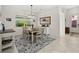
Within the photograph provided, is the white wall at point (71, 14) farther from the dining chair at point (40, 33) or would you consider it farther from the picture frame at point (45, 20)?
the dining chair at point (40, 33)

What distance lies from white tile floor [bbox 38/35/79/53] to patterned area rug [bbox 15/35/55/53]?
117 millimetres

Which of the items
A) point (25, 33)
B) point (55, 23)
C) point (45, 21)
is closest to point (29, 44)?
point (25, 33)

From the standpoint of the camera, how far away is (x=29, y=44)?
245cm

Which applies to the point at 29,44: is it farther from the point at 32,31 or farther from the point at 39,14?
the point at 39,14

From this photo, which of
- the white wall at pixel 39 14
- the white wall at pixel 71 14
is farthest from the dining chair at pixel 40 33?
the white wall at pixel 71 14

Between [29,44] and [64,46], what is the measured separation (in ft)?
2.98

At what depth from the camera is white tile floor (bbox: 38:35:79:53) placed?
243 centimetres

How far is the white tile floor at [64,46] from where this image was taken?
2428mm

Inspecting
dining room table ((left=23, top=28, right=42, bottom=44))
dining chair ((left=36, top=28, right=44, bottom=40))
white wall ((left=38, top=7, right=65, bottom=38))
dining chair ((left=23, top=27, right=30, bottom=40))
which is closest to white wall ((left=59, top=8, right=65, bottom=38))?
white wall ((left=38, top=7, right=65, bottom=38))

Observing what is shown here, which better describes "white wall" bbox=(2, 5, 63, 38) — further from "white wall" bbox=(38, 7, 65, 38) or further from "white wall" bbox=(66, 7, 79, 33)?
"white wall" bbox=(66, 7, 79, 33)

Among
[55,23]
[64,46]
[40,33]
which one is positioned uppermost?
[55,23]

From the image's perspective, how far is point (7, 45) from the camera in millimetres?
2359
